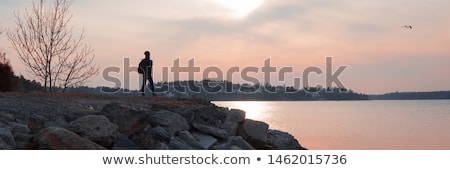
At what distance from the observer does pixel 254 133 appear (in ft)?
48.2

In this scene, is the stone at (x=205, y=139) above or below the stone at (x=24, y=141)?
below

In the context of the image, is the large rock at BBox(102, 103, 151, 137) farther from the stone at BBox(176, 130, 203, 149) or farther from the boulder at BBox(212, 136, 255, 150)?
the boulder at BBox(212, 136, 255, 150)

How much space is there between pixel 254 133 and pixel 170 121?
260 centimetres

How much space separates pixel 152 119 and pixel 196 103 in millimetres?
4208

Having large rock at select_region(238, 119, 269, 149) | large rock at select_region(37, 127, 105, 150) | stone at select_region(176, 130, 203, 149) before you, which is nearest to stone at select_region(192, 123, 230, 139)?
stone at select_region(176, 130, 203, 149)

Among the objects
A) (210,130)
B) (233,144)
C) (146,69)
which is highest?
(146,69)

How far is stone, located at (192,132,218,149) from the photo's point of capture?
12.7 metres

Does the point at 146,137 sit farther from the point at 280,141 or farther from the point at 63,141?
the point at 280,141

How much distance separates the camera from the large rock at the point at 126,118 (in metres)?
12.5

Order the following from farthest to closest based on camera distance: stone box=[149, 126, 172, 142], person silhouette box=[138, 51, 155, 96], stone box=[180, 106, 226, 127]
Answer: person silhouette box=[138, 51, 155, 96] < stone box=[180, 106, 226, 127] < stone box=[149, 126, 172, 142]

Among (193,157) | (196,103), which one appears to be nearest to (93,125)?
(193,157)

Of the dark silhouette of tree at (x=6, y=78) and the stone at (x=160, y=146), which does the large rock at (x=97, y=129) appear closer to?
the stone at (x=160, y=146)

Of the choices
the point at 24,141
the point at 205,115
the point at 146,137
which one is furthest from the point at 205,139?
the point at 24,141

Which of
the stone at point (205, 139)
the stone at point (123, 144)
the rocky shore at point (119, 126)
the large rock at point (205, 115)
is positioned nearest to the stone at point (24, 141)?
the rocky shore at point (119, 126)
